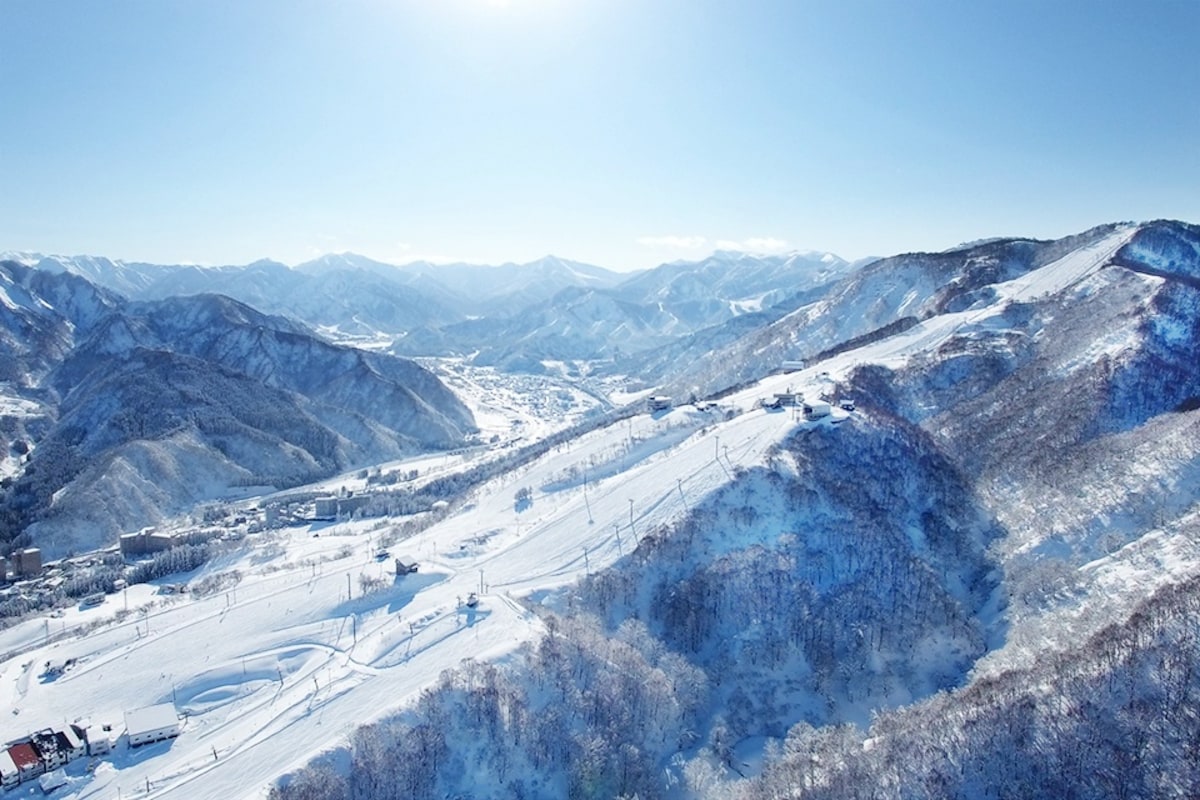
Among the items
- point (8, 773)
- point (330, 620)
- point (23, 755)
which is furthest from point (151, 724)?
point (330, 620)

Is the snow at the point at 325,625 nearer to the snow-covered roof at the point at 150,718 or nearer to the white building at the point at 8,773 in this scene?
the snow-covered roof at the point at 150,718

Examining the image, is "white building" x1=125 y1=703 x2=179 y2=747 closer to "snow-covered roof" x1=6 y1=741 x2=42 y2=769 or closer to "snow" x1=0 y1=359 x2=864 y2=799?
"snow" x1=0 y1=359 x2=864 y2=799

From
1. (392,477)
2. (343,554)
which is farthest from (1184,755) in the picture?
(392,477)

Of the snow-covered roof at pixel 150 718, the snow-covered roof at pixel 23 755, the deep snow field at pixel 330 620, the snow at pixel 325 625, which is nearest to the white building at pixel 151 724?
the snow-covered roof at pixel 150 718

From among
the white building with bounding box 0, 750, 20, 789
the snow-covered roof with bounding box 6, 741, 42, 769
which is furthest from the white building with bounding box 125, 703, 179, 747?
the white building with bounding box 0, 750, 20, 789

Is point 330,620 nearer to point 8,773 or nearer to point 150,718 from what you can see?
point 150,718
